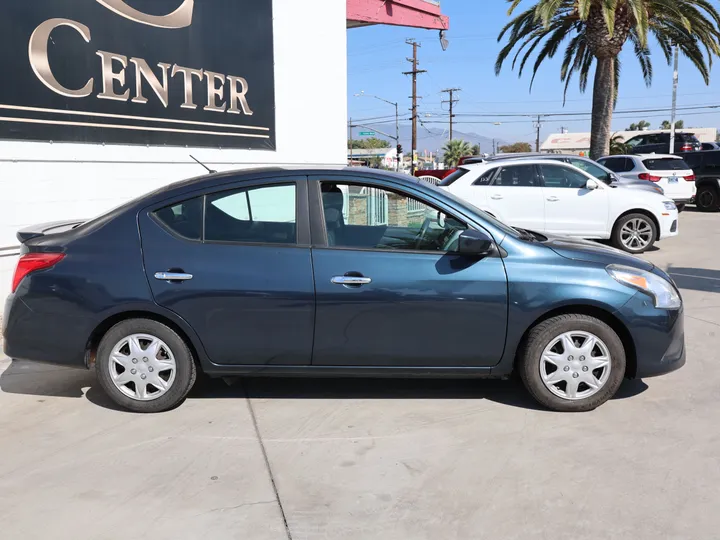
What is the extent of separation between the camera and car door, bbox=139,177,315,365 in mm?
4336

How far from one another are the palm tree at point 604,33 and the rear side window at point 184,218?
1607cm

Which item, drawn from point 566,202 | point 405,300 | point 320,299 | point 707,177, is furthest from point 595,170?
point 320,299

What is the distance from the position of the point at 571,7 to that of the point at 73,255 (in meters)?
19.7

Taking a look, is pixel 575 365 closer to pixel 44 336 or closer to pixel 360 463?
pixel 360 463

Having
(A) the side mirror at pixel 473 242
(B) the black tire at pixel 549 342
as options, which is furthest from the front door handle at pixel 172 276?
(B) the black tire at pixel 549 342

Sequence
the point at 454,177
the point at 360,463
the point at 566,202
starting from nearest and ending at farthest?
the point at 360,463, the point at 566,202, the point at 454,177

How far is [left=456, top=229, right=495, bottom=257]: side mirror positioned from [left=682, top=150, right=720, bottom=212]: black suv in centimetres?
1749

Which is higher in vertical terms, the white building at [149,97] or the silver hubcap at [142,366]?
the white building at [149,97]

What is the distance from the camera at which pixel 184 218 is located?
448 cm

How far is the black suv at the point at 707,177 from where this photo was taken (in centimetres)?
1911

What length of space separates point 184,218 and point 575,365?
276cm

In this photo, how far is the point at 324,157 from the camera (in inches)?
463

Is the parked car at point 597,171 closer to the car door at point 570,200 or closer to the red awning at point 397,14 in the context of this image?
the car door at point 570,200

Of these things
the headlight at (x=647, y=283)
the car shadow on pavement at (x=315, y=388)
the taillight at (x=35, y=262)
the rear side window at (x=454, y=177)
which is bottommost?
the car shadow on pavement at (x=315, y=388)
